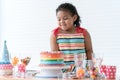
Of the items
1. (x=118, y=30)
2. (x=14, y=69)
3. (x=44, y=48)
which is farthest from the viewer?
(x=44, y=48)

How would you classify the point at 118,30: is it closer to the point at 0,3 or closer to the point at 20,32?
the point at 20,32

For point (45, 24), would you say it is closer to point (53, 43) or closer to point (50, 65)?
point (53, 43)

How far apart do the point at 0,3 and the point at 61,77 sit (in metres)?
2.00

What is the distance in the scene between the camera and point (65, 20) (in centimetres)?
224

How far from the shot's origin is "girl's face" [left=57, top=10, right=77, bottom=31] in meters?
2.22

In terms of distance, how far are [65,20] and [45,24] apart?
3.86ft

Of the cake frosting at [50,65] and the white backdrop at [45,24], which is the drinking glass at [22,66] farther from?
the white backdrop at [45,24]

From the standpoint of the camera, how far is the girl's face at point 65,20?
2.22m

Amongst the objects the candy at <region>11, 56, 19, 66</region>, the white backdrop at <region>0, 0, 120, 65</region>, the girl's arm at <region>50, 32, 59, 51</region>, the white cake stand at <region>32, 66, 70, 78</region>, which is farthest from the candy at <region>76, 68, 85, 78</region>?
the white backdrop at <region>0, 0, 120, 65</region>

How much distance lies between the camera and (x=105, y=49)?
3.17 m

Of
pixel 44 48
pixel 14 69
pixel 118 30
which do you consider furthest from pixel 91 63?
pixel 44 48

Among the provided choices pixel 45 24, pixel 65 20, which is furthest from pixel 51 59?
pixel 45 24

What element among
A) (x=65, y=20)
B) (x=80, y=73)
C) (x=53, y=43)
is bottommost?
(x=80, y=73)

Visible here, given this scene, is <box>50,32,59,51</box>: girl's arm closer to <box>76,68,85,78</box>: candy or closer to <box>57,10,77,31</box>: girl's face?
<box>57,10,77,31</box>: girl's face
